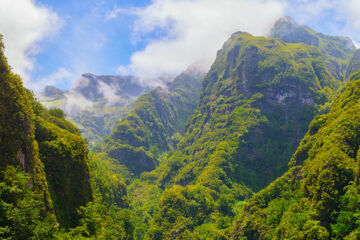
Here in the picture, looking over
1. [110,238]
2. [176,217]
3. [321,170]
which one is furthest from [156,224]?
[321,170]

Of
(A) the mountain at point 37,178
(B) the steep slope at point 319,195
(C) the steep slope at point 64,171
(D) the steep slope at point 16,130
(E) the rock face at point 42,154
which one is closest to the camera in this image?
(A) the mountain at point 37,178

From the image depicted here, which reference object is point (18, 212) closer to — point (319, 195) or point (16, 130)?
point (16, 130)

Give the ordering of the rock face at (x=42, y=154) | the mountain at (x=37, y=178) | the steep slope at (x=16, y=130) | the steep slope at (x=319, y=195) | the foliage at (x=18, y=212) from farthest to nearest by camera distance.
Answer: the steep slope at (x=319, y=195)
the rock face at (x=42, y=154)
the steep slope at (x=16, y=130)
the mountain at (x=37, y=178)
the foliage at (x=18, y=212)

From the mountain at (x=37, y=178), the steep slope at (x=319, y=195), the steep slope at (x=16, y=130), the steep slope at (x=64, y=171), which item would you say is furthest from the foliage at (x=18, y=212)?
the steep slope at (x=319, y=195)

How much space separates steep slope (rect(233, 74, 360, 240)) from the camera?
67.8 metres

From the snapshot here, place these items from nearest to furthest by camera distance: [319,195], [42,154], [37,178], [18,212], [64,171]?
1. [18,212]
2. [37,178]
3. [42,154]
4. [64,171]
5. [319,195]

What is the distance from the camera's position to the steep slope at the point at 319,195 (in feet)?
222

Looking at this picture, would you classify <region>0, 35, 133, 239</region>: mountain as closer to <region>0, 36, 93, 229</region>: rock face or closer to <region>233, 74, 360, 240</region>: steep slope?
<region>0, 36, 93, 229</region>: rock face

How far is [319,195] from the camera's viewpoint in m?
77.2

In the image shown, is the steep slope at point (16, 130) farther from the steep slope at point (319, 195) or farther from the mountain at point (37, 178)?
the steep slope at point (319, 195)

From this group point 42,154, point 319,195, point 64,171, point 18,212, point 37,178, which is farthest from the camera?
point 319,195

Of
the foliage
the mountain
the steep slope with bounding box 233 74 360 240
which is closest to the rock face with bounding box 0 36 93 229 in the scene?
the mountain

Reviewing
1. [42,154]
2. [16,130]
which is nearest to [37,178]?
[16,130]

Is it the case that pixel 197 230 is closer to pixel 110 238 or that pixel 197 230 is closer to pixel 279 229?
pixel 279 229
